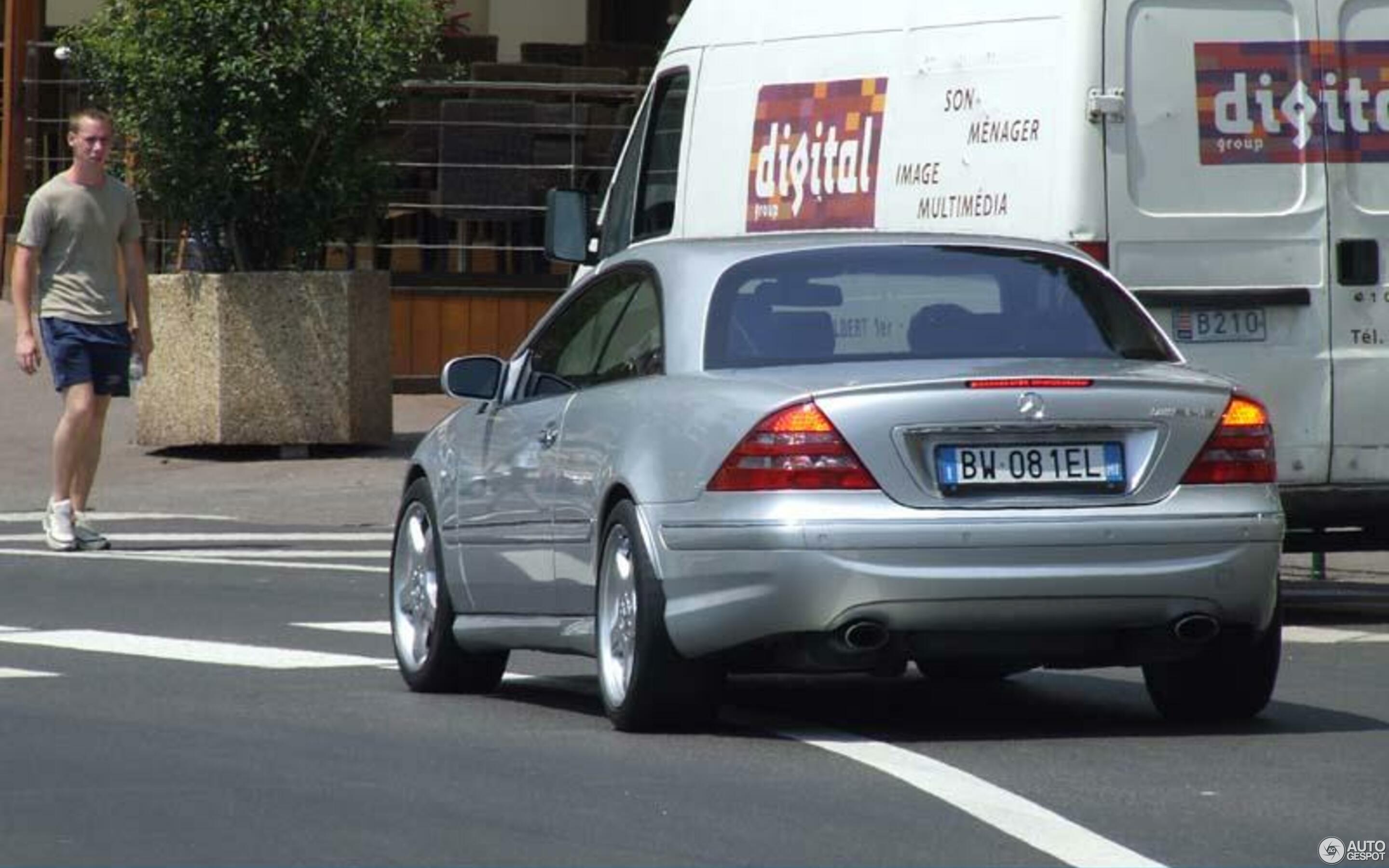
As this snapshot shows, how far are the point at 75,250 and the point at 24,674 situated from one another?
18.1 ft

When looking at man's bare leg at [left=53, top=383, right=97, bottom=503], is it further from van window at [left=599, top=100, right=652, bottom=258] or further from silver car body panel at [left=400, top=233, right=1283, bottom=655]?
silver car body panel at [left=400, top=233, right=1283, bottom=655]

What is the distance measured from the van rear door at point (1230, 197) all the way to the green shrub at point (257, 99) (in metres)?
8.23

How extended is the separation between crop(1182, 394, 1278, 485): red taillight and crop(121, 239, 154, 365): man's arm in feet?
25.2

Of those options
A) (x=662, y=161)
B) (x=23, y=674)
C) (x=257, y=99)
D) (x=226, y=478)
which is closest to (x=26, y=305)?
(x=662, y=161)

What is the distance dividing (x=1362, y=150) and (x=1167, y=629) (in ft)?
12.9

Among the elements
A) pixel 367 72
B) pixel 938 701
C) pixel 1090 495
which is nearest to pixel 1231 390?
pixel 1090 495

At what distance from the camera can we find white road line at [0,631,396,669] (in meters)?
10.6

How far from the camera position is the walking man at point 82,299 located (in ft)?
50.0

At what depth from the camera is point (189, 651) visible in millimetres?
10953

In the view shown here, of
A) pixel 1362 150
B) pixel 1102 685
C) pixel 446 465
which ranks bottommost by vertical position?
pixel 1102 685

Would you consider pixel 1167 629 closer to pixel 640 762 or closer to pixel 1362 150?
pixel 640 762

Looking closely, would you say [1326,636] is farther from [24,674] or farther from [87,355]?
[87,355]

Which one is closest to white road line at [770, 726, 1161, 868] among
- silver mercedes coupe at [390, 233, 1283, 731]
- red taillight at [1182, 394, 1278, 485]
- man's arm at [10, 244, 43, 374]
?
silver mercedes coupe at [390, 233, 1283, 731]

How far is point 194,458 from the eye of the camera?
19734 mm
